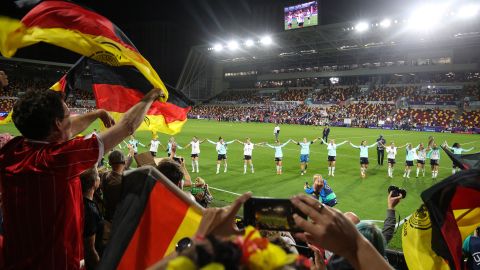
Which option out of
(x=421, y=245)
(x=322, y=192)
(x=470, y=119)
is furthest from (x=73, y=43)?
(x=470, y=119)

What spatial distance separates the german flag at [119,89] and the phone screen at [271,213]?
3.69 meters

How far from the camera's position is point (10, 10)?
3.41m

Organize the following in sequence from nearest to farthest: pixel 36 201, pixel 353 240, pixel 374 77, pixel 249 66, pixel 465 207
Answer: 1. pixel 353 240
2. pixel 36 201
3. pixel 465 207
4. pixel 374 77
5. pixel 249 66

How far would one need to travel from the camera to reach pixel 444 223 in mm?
2555

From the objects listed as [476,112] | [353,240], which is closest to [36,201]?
[353,240]

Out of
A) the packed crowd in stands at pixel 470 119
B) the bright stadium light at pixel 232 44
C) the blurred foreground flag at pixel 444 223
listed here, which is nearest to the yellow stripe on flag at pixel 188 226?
the blurred foreground flag at pixel 444 223

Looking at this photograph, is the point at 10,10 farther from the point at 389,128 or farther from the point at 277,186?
the point at 389,128

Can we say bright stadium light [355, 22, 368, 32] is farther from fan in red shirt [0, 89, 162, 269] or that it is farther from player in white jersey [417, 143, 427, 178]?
fan in red shirt [0, 89, 162, 269]

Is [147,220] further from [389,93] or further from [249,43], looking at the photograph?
[389,93]

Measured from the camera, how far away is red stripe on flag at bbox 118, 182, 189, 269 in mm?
2193

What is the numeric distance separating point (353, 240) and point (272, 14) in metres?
52.4

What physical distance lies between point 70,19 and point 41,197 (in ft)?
7.88

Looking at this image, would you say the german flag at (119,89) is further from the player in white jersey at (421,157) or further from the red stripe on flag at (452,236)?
the player in white jersey at (421,157)

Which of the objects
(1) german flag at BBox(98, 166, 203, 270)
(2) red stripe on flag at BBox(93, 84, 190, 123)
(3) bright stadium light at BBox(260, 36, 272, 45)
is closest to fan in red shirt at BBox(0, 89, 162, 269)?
(1) german flag at BBox(98, 166, 203, 270)
